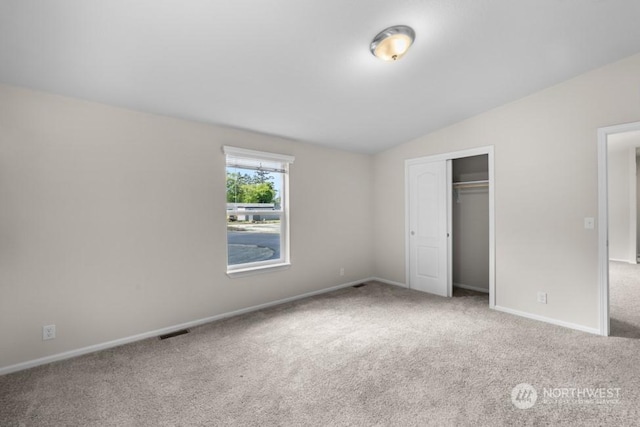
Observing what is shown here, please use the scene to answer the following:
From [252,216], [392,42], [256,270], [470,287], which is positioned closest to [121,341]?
[256,270]

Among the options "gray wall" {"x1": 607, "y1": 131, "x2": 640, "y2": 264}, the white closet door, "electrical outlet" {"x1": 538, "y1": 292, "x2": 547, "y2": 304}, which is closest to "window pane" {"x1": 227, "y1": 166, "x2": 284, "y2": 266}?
the white closet door

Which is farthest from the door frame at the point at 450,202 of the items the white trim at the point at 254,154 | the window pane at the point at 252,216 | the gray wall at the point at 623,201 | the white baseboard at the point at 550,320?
the gray wall at the point at 623,201

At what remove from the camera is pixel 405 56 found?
248 centimetres

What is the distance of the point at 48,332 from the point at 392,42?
3.59 meters

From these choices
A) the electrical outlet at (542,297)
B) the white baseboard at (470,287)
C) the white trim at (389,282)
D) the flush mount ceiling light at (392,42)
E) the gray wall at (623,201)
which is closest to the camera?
the flush mount ceiling light at (392,42)

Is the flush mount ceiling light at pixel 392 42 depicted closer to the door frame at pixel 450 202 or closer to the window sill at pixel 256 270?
the door frame at pixel 450 202

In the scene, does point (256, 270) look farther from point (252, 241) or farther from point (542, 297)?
point (542, 297)

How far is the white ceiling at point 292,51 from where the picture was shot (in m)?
1.84

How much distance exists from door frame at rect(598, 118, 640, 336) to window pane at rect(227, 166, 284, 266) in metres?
3.51

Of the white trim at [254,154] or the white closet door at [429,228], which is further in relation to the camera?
the white closet door at [429,228]

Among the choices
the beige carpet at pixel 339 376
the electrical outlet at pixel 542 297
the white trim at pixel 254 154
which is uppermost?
the white trim at pixel 254 154

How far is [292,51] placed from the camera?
228 cm

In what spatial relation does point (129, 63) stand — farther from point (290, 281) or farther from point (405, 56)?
point (290, 281)

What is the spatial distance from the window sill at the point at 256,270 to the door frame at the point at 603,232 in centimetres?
340
